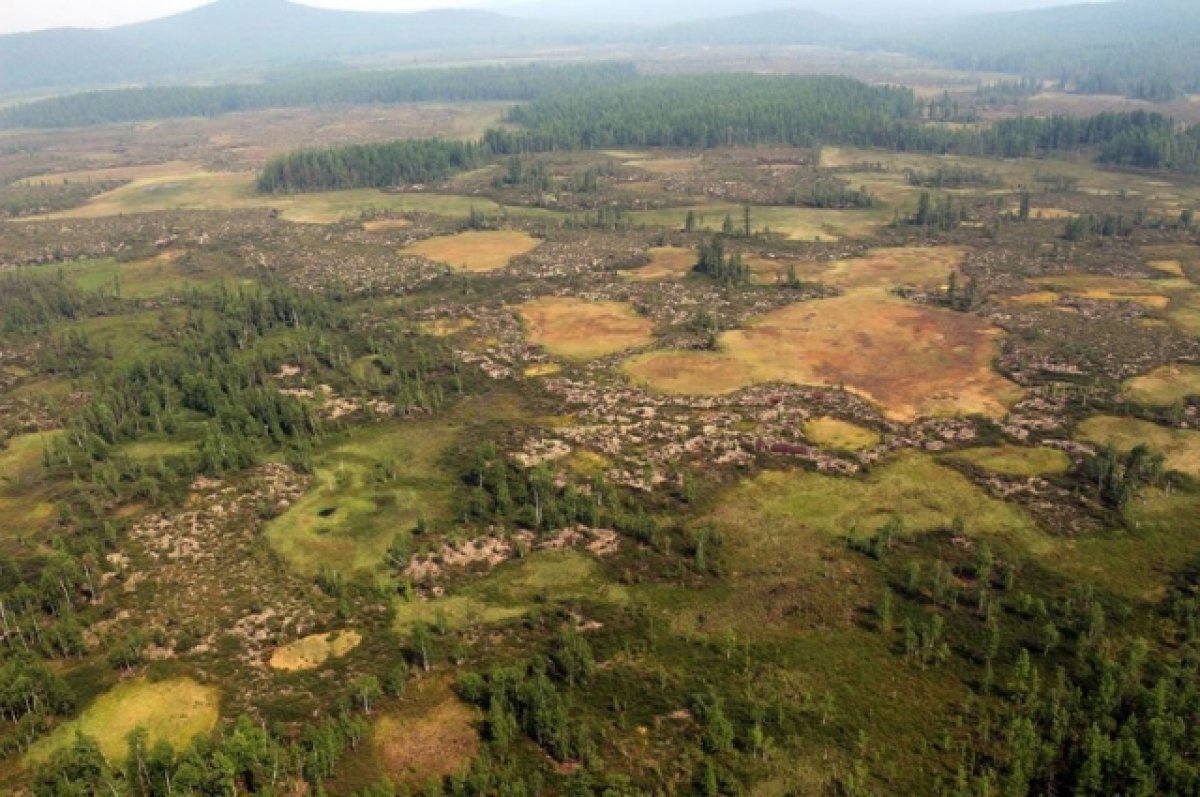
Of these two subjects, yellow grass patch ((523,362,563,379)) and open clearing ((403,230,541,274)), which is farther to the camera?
open clearing ((403,230,541,274))

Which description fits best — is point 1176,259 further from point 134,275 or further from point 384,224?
point 134,275

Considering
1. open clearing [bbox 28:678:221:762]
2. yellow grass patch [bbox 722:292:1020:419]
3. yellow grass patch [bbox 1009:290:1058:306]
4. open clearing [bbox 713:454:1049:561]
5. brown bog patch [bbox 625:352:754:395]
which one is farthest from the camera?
yellow grass patch [bbox 1009:290:1058:306]

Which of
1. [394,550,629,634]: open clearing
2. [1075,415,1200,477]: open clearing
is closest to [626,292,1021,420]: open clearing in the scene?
[1075,415,1200,477]: open clearing

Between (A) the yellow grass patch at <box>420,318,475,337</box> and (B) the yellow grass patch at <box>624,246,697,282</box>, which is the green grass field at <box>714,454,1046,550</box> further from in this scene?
(B) the yellow grass patch at <box>624,246,697,282</box>

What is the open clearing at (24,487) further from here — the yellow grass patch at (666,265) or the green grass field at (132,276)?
the yellow grass patch at (666,265)

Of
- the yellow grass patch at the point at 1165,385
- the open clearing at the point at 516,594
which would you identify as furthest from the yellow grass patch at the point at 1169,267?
the open clearing at the point at 516,594

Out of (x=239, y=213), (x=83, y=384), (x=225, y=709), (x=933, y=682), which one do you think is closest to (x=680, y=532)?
(x=933, y=682)
